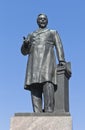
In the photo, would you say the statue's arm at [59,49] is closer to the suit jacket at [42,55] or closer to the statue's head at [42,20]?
the suit jacket at [42,55]

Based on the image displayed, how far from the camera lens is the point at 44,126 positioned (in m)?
9.95

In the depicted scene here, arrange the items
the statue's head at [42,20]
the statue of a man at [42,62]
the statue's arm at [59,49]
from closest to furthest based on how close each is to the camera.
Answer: the statue of a man at [42,62] < the statue's arm at [59,49] < the statue's head at [42,20]

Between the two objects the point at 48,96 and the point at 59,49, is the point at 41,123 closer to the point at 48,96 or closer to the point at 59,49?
the point at 48,96

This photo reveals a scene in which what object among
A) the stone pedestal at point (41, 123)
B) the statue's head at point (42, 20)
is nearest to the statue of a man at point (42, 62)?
the statue's head at point (42, 20)

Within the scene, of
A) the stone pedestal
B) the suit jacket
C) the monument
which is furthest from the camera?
the suit jacket

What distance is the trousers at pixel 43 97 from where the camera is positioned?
10391 millimetres

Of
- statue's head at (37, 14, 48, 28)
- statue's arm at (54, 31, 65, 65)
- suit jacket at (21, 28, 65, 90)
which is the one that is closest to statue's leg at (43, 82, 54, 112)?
suit jacket at (21, 28, 65, 90)

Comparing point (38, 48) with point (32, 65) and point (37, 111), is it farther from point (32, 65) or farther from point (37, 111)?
point (37, 111)

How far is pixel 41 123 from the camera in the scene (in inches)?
394

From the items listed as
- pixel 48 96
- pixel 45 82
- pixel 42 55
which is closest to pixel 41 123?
pixel 48 96

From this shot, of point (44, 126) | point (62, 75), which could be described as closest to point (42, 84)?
point (62, 75)

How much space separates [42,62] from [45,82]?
0.61 metres

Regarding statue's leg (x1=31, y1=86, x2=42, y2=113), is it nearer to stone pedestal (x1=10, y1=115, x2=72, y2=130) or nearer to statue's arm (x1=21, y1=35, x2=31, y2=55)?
stone pedestal (x1=10, y1=115, x2=72, y2=130)

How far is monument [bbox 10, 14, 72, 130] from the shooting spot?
1002 centimetres
